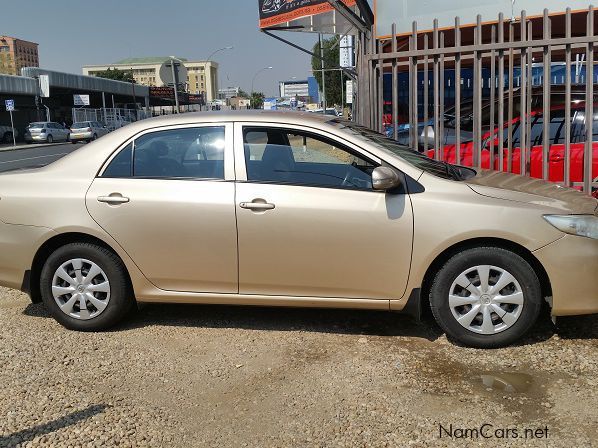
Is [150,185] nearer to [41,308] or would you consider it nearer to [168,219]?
[168,219]

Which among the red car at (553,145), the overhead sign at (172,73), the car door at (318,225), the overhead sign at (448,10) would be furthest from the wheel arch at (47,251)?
the overhead sign at (172,73)

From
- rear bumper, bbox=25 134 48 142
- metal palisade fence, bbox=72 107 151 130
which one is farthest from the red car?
metal palisade fence, bbox=72 107 151 130

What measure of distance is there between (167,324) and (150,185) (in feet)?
3.78

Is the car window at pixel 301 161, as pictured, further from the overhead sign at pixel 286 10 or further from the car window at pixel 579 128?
the overhead sign at pixel 286 10

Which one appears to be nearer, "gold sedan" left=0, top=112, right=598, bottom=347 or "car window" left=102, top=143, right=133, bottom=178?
"gold sedan" left=0, top=112, right=598, bottom=347

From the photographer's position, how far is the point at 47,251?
4.44m

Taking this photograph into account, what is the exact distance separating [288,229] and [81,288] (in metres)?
1.64

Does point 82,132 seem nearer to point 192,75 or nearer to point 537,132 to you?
point 537,132

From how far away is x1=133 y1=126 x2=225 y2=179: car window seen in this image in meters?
4.24

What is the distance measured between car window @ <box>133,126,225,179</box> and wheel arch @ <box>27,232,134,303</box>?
0.58 meters

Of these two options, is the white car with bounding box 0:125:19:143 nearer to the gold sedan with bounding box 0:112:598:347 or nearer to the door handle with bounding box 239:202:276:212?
the gold sedan with bounding box 0:112:598:347

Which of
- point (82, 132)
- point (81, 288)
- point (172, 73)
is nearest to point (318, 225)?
point (81, 288)

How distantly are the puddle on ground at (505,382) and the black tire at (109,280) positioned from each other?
8.32 feet

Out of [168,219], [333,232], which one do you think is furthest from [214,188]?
[333,232]
